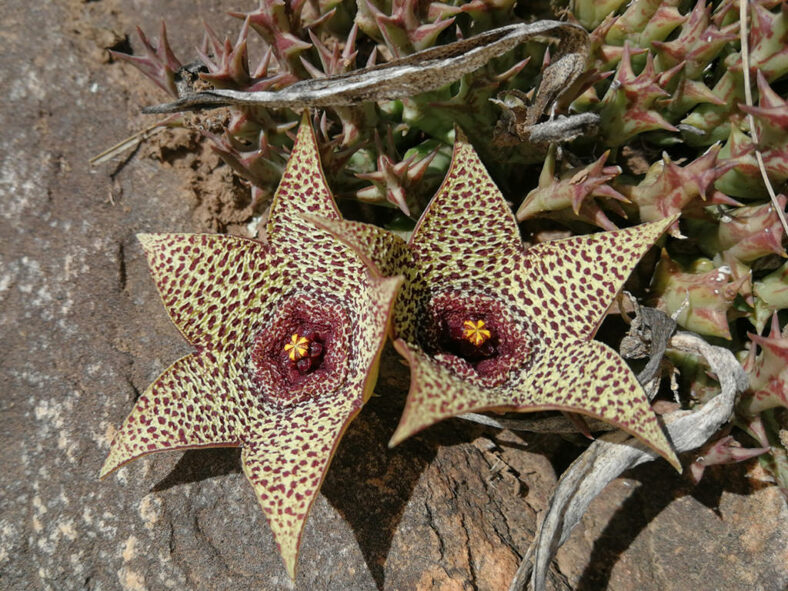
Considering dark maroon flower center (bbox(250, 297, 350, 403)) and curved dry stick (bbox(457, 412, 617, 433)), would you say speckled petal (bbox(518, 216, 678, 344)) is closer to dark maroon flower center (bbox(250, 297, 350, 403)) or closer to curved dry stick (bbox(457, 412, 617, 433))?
curved dry stick (bbox(457, 412, 617, 433))

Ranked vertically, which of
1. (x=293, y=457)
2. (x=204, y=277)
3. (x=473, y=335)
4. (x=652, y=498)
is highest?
(x=204, y=277)

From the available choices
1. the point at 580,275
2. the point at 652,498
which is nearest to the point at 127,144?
the point at 580,275

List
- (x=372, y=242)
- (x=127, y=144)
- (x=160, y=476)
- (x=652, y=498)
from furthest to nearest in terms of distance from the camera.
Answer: (x=127, y=144) → (x=652, y=498) → (x=160, y=476) → (x=372, y=242)

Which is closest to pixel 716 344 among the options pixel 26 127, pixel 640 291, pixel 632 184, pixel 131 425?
pixel 640 291

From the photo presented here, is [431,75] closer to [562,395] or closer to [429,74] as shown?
[429,74]

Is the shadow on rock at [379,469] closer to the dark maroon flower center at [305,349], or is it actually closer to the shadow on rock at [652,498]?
the dark maroon flower center at [305,349]

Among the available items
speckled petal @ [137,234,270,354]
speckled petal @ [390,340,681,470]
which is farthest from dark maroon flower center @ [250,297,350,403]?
speckled petal @ [390,340,681,470]

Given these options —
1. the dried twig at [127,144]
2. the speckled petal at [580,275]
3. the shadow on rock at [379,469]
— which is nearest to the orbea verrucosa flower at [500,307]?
the speckled petal at [580,275]

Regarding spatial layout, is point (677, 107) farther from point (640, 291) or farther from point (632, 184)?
point (640, 291)
